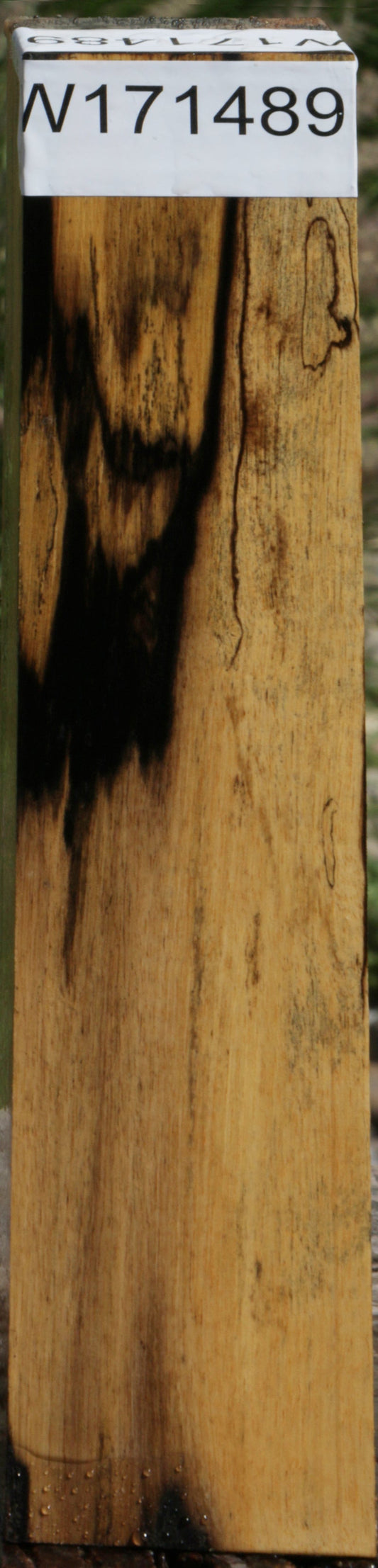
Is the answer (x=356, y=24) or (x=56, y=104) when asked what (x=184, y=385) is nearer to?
(x=56, y=104)

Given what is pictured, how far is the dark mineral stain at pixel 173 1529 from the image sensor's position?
74cm

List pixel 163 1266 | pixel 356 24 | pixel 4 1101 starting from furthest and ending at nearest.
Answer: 1. pixel 356 24
2. pixel 4 1101
3. pixel 163 1266

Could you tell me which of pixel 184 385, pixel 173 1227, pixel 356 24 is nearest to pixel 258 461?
pixel 184 385

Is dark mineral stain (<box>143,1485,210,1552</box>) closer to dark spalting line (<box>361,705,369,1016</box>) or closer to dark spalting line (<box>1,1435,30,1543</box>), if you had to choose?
dark spalting line (<box>1,1435,30,1543</box>)

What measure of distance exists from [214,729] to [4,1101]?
306mm

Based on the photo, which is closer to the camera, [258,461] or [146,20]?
[258,461]

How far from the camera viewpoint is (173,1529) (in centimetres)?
74

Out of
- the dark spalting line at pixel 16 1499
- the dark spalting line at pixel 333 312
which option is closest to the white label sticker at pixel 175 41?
the dark spalting line at pixel 333 312

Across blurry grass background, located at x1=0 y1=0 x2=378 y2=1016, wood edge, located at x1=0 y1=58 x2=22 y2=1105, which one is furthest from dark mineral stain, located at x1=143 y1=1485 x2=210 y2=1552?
blurry grass background, located at x1=0 y1=0 x2=378 y2=1016

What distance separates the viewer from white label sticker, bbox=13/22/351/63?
760 mm

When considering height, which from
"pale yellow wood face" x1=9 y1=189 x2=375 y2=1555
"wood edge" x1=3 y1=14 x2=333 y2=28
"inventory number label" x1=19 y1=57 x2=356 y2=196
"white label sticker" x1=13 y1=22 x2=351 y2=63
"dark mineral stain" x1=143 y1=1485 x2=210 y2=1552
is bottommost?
"dark mineral stain" x1=143 y1=1485 x2=210 y2=1552

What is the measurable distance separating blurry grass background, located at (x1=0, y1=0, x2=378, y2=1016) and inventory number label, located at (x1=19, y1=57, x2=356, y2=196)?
1.22 meters

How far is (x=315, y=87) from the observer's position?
0.76 meters

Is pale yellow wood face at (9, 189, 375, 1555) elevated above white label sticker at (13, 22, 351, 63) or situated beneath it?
situated beneath
